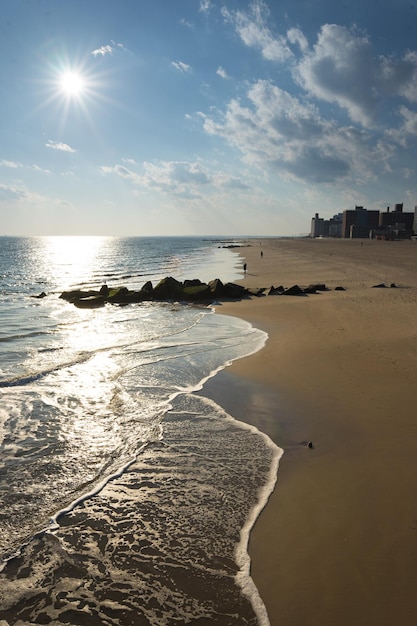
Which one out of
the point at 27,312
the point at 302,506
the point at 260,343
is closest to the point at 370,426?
the point at 302,506

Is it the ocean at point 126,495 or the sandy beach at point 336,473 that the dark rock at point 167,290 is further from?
the ocean at point 126,495

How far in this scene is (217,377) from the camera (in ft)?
33.6

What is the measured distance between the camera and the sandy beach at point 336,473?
372cm

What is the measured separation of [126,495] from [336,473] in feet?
10.1

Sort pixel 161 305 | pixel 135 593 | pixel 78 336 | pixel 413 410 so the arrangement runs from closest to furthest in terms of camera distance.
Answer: pixel 135 593 < pixel 413 410 < pixel 78 336 < pixel 161 305

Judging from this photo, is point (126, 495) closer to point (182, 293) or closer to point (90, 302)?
point (182, 293)

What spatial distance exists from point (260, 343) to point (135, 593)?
33.6 feet

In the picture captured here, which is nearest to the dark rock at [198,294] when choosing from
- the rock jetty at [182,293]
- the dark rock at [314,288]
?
the rock jetty at [182,293]

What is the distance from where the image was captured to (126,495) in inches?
209

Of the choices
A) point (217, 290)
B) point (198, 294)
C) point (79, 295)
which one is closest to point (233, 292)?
point (217, 290)

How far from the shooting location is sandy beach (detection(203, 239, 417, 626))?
3717mm

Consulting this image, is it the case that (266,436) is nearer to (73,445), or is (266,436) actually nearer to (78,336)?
(73,445)

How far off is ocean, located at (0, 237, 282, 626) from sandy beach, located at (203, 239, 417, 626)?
0.38 metres

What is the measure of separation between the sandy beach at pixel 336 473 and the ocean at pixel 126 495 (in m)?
0.38
